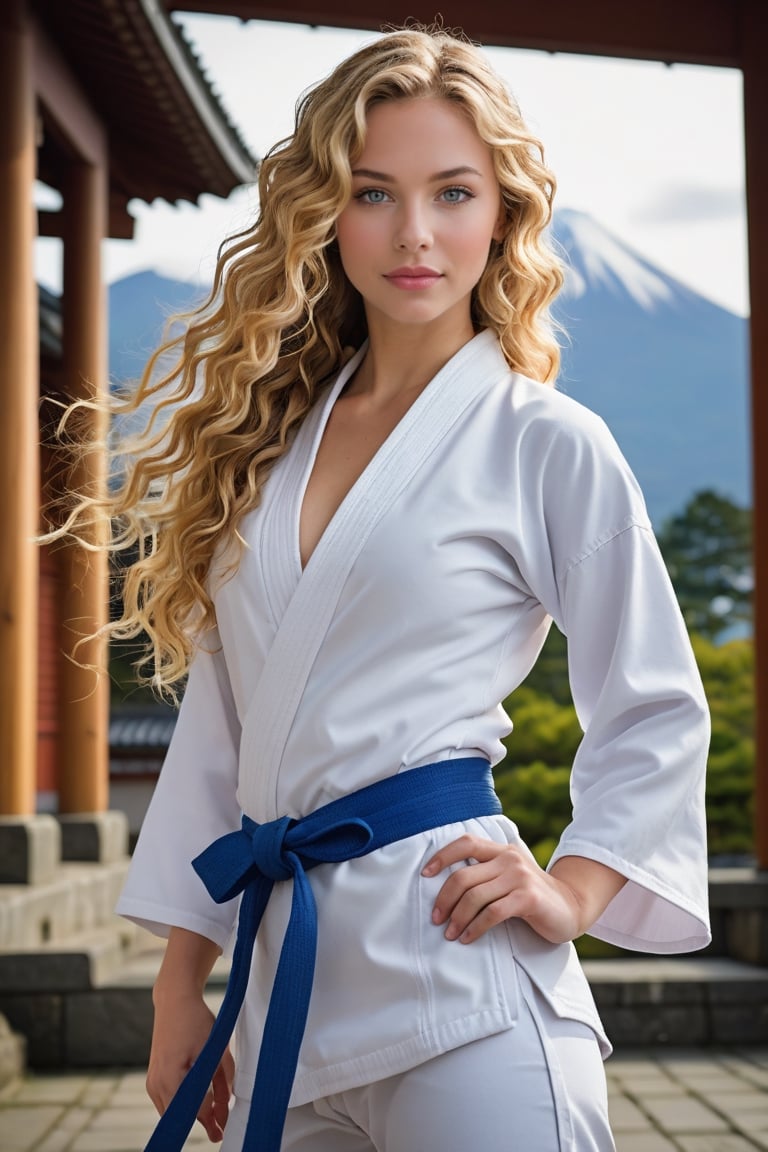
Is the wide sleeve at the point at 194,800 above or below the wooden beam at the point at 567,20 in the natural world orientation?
below

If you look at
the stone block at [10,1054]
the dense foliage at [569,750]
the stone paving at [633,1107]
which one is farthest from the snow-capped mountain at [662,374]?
the stone paving at [633,1107]

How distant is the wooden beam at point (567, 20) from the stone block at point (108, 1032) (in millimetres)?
3398

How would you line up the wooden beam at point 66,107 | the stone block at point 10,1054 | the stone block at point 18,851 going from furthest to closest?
1. the wooden beam at point 66,107
2. the stone block at point 18,851
3. the stone block at point 10,1054

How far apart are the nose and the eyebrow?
0.12ft

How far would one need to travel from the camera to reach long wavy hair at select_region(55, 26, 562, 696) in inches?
57.9

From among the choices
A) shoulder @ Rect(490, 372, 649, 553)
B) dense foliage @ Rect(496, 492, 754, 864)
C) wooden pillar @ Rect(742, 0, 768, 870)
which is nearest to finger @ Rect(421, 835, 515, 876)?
shoulder @ Rect(490, 372, 649, 553)

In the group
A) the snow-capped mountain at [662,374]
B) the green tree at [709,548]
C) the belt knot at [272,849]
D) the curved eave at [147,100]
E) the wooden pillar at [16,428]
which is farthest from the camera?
the snow-capped mountain at [662,374]

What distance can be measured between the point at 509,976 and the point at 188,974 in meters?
0.42

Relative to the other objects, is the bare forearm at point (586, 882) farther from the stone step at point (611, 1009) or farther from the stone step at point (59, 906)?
the stone step at point (59, 906)

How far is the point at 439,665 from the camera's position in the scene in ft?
4.37

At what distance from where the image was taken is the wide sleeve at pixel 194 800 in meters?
1.54

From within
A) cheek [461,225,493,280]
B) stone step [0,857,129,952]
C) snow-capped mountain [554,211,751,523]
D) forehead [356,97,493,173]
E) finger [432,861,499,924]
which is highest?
snow-capped mountain [554,211,751,523]

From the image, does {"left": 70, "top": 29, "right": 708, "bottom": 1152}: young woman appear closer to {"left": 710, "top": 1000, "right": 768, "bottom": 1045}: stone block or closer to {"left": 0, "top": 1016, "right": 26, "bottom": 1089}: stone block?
{"left": 0, "top": 1016, "right": 26, "bottom": 1089}: stone block

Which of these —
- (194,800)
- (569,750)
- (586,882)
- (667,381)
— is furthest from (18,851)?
(667,381)
